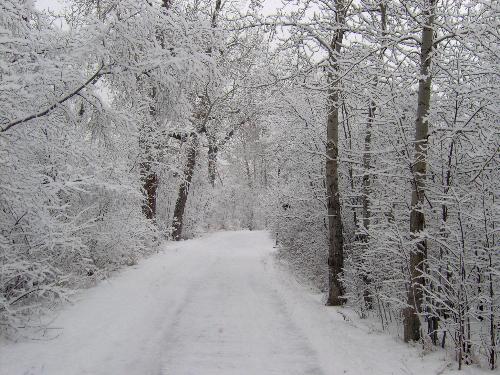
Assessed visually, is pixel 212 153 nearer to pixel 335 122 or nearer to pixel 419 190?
pixel 335 122

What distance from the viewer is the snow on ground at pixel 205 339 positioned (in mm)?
5758

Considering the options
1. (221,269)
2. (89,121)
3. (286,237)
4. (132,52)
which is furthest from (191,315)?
(286,237)

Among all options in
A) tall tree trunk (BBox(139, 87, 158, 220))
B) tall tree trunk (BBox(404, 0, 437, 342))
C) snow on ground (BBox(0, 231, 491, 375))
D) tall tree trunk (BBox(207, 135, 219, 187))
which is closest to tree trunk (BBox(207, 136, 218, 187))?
tall tree trunk (BBox(207, 135, 219, 187))

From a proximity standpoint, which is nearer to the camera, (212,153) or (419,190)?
(419,190)

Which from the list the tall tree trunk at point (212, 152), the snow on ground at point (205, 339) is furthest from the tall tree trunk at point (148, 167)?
the snow on ground at point (205, 339)

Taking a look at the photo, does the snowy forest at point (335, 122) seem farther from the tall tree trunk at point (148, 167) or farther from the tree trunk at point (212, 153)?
the tree trunk at point (212, 153)

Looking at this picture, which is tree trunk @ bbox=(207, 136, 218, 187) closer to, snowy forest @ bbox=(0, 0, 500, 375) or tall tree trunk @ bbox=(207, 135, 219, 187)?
tall tree trunk @ bbox=(207, 135, 219, 187)

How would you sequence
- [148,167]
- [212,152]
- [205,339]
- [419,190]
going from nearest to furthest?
[419,190], [205,339], [148,167], [212,152]

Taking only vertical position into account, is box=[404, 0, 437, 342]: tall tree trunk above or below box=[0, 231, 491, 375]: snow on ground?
above

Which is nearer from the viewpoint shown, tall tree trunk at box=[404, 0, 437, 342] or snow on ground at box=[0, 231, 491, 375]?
snow on ground at box=[0, 231, 491, 375]

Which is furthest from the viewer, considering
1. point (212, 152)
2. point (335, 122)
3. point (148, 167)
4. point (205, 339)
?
point (212, 152)

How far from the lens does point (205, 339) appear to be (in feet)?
23.3

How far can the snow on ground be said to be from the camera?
227 inches

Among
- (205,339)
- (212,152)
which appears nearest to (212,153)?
(212,152)
